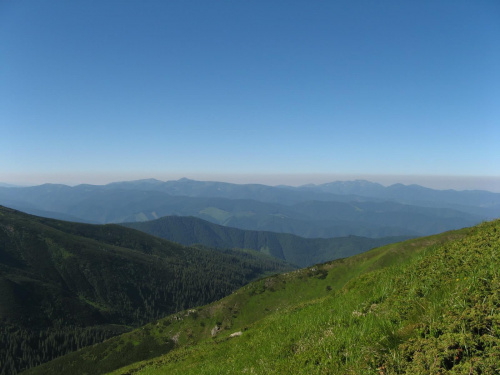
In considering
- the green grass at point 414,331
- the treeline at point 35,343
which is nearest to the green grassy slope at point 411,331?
the green grass at point 414,331

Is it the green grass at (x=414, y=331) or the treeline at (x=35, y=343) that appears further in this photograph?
the treeline at (x=35, y=343)

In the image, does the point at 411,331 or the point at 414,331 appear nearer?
the point at 414,331

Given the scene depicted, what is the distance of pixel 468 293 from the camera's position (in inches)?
299

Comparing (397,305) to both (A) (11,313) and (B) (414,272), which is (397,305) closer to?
(B) (414,272)

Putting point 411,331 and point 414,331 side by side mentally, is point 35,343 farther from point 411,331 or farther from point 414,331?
point 414,331

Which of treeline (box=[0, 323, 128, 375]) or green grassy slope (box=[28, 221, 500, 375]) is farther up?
green grassy slope (box=[28, 221, 500, 375])

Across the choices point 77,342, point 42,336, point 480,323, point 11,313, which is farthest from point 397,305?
point 11,313

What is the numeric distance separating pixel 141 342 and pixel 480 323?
147 m

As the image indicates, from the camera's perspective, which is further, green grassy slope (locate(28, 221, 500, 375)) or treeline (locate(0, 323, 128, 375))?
treeline (locate(0, 323, 128, 375))

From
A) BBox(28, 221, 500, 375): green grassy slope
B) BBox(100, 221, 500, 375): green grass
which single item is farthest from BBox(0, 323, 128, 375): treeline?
BBox(100, 221, 500, 375): green grass

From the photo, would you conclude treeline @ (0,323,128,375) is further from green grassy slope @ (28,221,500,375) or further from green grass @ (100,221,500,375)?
green grass @ (100,221,500,375)

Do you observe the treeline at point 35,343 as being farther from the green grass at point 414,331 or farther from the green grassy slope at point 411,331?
the green grass at point 414,331

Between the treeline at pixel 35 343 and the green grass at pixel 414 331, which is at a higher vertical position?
the green grass at pixel 414 331

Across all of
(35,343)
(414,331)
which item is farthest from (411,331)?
(35,343)
